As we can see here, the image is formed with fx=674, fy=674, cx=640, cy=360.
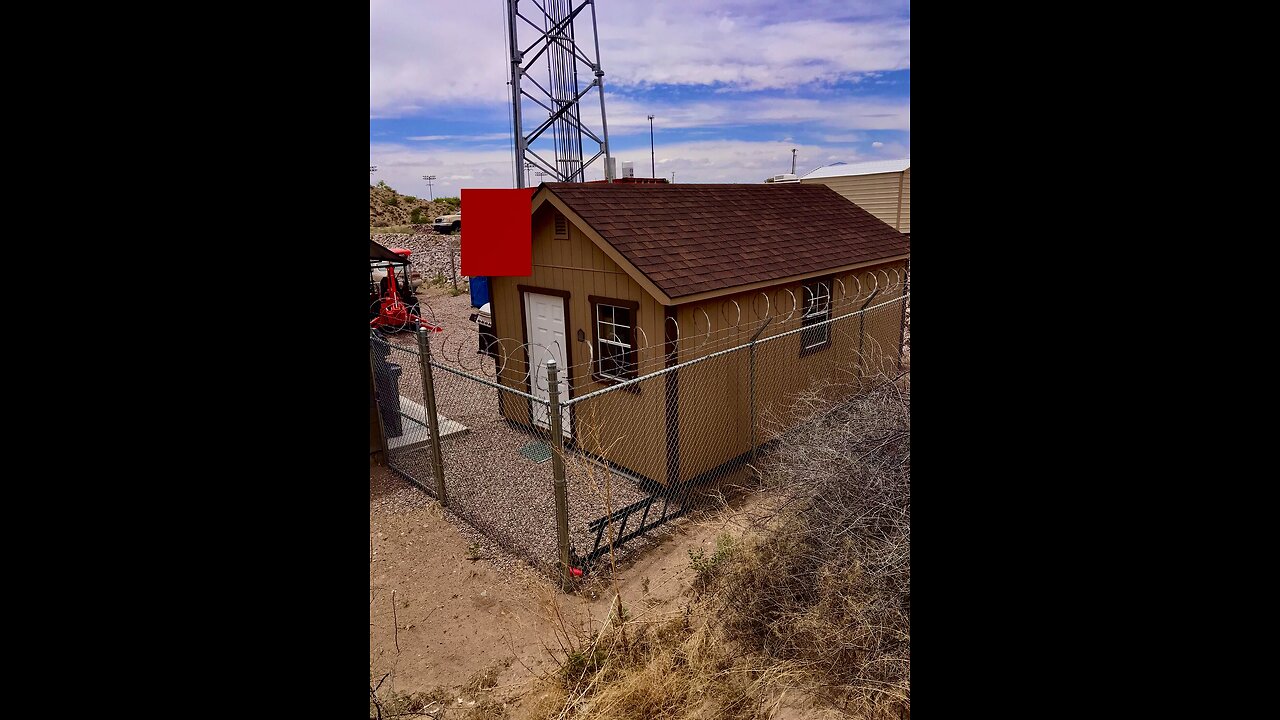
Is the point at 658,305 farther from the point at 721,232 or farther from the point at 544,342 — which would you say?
the point at 544,342

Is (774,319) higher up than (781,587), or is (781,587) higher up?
(774,319)

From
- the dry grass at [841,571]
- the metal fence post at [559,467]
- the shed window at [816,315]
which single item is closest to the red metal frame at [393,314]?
the shed window at [816,315]

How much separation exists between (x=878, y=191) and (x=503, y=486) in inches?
934

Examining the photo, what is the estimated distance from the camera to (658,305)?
7324mm

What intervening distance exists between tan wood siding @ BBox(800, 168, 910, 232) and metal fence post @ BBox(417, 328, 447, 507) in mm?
22392

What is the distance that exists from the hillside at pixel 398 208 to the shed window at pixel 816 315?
4727 centimetres

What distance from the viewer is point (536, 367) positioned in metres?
9.43

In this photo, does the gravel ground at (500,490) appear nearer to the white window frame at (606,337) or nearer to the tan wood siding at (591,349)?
the tan wood siding at (591,349)
